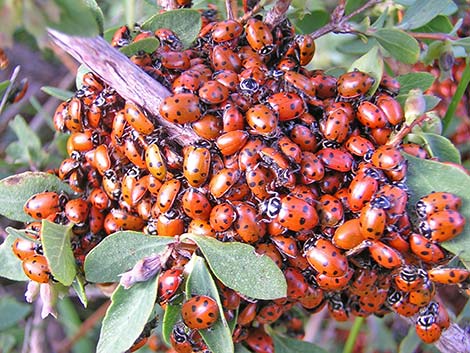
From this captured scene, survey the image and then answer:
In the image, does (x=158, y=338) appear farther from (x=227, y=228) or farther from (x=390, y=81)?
(x=390, y=81)

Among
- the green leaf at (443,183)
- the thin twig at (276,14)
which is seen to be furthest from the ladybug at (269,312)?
the thin twig at (276,14)

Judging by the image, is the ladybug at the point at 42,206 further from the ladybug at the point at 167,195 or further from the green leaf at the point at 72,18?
the green leaf at the point at 72,18

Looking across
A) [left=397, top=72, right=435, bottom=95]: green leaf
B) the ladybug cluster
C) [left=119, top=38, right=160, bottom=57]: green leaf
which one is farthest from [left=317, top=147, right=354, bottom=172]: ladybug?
[left=119, top=38, right=160, bottom=57]: green leaf

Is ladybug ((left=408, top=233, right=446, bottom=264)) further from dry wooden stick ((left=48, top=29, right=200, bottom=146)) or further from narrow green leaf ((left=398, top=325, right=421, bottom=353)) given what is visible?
narrow green leaf ((left=398, top=325, right=421, bottom=353))

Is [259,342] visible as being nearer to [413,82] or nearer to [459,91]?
[413,82]

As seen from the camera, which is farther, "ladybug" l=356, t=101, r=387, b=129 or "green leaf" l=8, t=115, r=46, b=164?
"green leaf" l=8, t=115, r=46, b=164

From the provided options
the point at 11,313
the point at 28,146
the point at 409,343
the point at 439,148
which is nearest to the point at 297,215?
the point at 439,148
